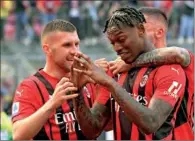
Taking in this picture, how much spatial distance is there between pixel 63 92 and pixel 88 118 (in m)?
0.26

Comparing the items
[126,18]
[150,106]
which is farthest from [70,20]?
[150,106]

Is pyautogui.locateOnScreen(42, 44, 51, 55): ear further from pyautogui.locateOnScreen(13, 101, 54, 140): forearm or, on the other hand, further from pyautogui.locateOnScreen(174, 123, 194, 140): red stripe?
pyautogui.locateOnScreen(174, 123, 194, 140): red stripe

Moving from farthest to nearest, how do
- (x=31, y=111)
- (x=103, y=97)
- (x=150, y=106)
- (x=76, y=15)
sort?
(x=76, y=15)
(x=31, y=111)
(x=103, y=97)
(x=150, y=106)

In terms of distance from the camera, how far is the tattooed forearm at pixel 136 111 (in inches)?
163

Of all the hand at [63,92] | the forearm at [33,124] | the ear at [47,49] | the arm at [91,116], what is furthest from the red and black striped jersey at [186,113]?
the ear at [47,49]

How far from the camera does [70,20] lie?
16734mm

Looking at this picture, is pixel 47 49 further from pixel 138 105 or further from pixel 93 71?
pixel 138 105

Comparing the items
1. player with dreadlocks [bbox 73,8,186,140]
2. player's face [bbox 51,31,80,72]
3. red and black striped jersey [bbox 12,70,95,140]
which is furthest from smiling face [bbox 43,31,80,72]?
player with dreadlocks [bbox 73,8,186,140]

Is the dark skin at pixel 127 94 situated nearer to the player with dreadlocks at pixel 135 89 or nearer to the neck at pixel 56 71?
the player with dreadlocks at pixel 135 89

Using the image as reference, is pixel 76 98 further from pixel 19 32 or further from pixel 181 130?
pixel 19 32

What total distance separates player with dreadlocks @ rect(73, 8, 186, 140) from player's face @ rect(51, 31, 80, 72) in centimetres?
83

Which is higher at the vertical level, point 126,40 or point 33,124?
point 126,40

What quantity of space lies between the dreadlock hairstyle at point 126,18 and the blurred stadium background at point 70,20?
11027 mm

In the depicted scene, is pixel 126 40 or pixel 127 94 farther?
pixel 126 40
